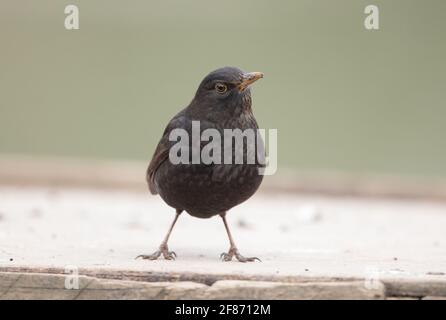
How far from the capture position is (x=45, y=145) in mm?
10938

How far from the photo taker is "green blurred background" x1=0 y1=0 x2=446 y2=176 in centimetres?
1078

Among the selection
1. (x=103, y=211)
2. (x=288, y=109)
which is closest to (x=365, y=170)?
(x=288, y=109)

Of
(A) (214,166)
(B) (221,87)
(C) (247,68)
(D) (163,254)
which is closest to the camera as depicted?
(D) (163,254)

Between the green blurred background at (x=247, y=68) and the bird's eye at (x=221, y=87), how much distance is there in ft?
18.2

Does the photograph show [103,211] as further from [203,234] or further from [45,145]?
[45,145]

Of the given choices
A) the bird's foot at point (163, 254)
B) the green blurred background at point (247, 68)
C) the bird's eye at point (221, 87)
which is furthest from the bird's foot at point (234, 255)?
the green blurred background at point (247, 68)

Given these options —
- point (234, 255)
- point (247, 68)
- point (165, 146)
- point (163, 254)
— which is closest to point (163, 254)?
point (163, 254)

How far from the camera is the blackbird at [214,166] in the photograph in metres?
4.20

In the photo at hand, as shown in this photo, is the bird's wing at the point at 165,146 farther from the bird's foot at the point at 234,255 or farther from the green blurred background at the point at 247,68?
the green blurred background at the point at 247,68

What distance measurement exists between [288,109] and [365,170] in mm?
1143

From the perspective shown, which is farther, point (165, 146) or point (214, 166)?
point (165, 146)

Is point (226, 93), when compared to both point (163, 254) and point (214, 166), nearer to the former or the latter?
point (214, 166)

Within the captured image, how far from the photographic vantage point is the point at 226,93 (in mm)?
4352

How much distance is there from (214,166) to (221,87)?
37cm
